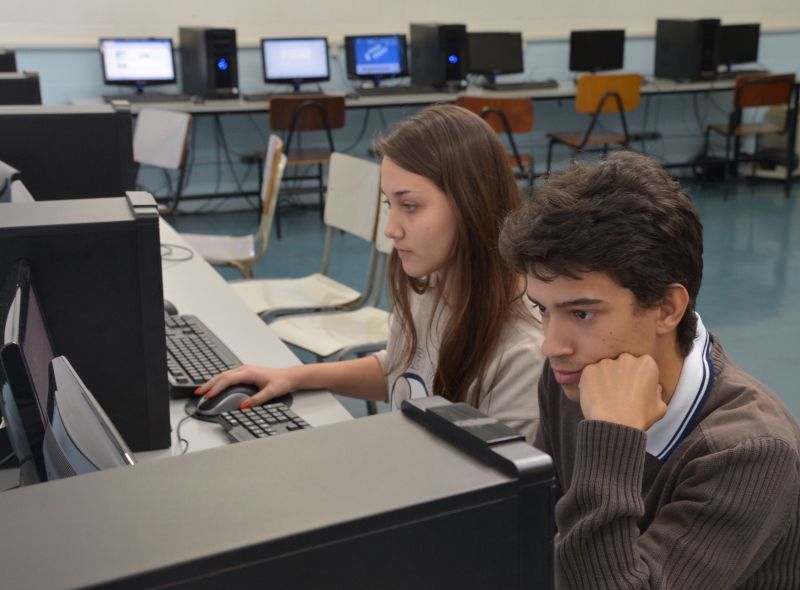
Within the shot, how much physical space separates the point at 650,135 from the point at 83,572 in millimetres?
6867

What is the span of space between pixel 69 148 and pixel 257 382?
0.82m

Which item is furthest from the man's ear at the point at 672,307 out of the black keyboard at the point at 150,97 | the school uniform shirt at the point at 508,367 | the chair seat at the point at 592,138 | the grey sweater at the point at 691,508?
the chair seat at the point at 592,138

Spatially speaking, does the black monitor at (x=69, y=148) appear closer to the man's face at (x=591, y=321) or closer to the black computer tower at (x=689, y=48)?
the man's face at (x=591, y=321)

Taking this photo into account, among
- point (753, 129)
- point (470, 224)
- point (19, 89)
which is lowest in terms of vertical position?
point (753, 129)

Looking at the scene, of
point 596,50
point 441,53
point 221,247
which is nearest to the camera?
point 221,247

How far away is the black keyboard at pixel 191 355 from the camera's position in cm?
153

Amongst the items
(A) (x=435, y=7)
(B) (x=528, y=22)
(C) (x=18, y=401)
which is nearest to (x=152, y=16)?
(A) (x=435, y=7)

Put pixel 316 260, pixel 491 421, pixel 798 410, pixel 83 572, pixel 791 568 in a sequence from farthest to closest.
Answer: pixel 316 260 < pixel 798 410 < pixel 791 568 < pixel 491 421 < pixel 83 572

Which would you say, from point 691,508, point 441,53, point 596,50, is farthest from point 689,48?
point 691,508

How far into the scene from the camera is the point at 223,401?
144 centimetres

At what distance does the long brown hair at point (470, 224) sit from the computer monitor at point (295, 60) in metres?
4.45

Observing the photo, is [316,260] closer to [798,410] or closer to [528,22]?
[798,410]

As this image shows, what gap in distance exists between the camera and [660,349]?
957mm

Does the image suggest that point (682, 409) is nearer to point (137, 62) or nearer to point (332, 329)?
point (332, 329)
